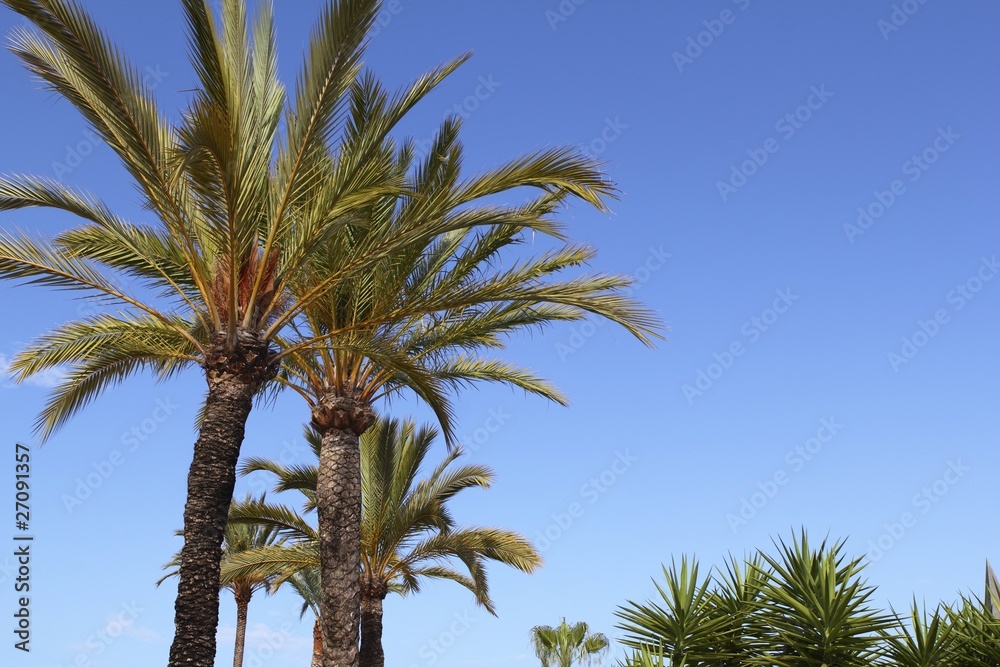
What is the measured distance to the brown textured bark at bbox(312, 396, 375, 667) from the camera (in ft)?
42.6

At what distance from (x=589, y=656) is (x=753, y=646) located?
66.9 ft

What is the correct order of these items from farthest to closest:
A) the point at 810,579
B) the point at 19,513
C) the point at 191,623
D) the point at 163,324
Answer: the point at 19,513
the point at 163,324
the point at 191,623
the point at 810,579

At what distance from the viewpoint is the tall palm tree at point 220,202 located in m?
9.30

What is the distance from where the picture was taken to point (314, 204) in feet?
34.2

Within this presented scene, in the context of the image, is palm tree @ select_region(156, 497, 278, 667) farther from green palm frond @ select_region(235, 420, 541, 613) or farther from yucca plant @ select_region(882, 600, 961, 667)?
yucca plant @ select_region(882, 600, 961, 667)

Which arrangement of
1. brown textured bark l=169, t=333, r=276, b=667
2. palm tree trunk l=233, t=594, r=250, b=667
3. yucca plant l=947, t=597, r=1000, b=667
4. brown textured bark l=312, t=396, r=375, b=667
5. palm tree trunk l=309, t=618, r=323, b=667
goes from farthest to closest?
palm tree trunk l=233, t=594, r=250, b=667 < palm tree trunk l=309, t=618, r=323, b=667 < brown textured bark l=312, t=396, r=375, b=667 < brown textured bark l=169, t=333, r=276, b=667 < yucca plant l=947, t=597, r=1000, b=667

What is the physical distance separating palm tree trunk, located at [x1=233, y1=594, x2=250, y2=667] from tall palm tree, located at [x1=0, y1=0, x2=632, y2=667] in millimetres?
18371

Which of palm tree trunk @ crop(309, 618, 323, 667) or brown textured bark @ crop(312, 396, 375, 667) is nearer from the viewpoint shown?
brown textured bark @ crop(312, 396, 375, 667)

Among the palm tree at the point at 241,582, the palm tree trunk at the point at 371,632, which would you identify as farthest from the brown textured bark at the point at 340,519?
the palm tree at the point at 241,582

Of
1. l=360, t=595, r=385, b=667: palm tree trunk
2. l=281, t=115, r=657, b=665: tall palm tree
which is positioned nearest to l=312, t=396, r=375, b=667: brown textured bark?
l=281, t=115, r=657, b=665: tall palm tree

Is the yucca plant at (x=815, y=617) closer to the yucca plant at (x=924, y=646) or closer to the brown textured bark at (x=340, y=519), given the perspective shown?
the yucca plant at (x=924, y=646)

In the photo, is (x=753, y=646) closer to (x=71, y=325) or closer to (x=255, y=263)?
(x=255, y=263)

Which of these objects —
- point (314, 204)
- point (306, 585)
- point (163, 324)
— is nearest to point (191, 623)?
point (163, 324)

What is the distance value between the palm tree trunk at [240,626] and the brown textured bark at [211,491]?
1995 centimetres
